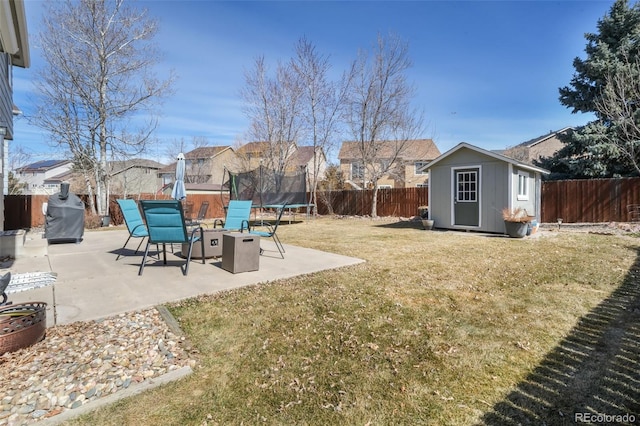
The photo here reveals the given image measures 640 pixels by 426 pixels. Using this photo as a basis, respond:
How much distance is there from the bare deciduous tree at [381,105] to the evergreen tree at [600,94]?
22.0 feet

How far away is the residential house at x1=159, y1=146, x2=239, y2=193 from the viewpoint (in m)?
32.9

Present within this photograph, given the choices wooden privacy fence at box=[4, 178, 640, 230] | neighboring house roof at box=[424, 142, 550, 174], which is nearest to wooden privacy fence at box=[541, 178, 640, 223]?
wooden privacy fence at box=[4, 178, 640, 230]

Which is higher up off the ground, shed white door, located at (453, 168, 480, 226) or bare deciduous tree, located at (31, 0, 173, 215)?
bare deciduous tree, located at (31, 0, 173, 215)

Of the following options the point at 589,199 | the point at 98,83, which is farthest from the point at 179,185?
the point at 589,199

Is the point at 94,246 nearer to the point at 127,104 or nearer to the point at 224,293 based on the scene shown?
the point at 224,293

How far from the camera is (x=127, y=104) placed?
12.9 metres

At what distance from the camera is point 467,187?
400 inches

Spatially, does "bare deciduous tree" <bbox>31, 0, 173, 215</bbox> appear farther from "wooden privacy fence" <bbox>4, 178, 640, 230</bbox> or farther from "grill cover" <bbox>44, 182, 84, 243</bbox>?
"grill cover" <bbox>44, 182, 84, 243</bbox>

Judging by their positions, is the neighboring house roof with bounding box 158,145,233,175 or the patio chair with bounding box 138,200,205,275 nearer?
the patio chair with bounding box 138,200,205,275

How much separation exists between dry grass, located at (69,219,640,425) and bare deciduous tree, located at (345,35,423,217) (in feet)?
41.5

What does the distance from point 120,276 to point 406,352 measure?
3.63 meters

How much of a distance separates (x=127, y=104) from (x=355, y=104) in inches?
411

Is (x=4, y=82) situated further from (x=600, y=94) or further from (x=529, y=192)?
(x=600, y=94)

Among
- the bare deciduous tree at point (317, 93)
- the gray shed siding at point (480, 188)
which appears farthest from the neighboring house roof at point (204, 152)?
the gray shed siding at point (480, 188)
